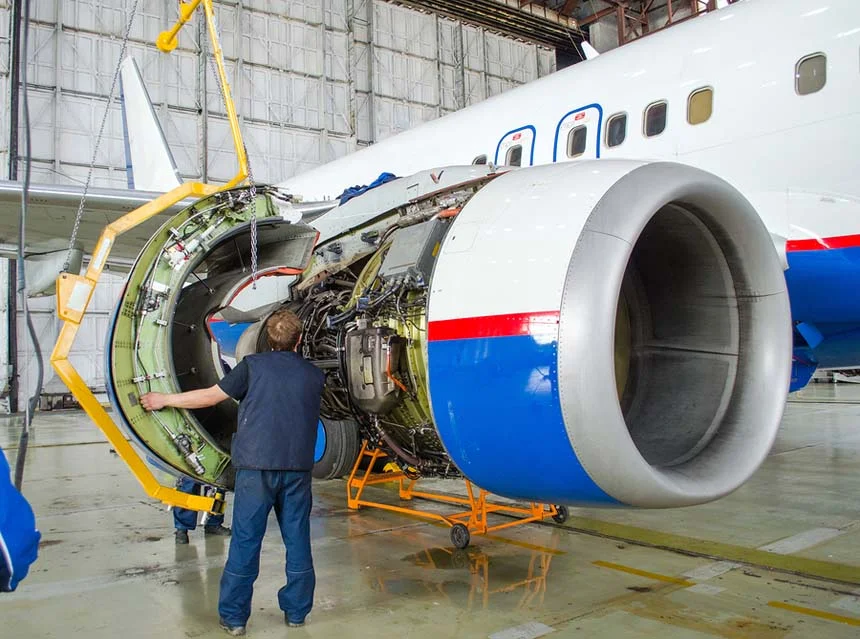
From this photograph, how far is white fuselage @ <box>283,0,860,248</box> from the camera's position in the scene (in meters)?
4.22

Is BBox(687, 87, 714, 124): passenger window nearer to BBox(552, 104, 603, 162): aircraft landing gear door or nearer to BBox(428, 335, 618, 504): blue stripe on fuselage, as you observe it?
BBox(552, 104, 603, 162): aircraft landing gear door

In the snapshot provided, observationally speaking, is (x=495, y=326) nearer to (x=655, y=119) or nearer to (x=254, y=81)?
(x=655, y=119)

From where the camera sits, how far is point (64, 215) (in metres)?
6.95

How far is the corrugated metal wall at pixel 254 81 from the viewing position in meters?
16.4

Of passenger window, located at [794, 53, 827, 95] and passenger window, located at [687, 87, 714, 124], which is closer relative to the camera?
passenger window, located at [794, 53, 827, 95]

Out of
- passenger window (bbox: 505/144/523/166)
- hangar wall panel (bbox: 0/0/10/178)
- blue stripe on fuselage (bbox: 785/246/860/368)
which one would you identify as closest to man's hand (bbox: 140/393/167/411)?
blue stripe on fuselage (bbox: 785/246/860/368)

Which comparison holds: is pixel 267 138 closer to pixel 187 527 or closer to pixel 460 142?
pixel 460 142

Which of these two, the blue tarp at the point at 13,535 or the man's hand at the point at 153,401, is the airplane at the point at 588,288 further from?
the blue tarp at the point at 13,535

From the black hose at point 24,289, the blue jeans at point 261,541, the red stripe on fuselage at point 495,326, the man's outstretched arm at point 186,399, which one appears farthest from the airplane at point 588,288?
the black hose at point 24,289

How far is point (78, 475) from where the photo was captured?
726cm

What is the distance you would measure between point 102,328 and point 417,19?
38.9ft

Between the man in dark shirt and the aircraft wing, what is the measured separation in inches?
142

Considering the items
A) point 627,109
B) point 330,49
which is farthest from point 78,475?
point 330,49

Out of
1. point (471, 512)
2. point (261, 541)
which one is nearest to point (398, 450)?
point (261, 541)
